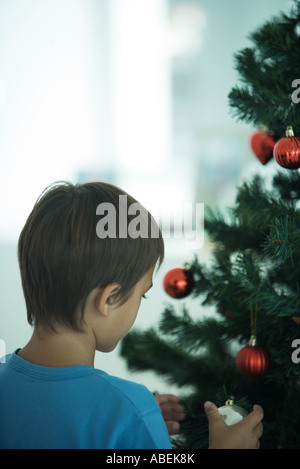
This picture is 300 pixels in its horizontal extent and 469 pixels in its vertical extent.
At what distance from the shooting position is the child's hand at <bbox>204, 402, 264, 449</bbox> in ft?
1.65

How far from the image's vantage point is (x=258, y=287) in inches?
24.1

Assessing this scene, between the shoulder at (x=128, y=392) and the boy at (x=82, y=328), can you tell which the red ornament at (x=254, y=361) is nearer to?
the boy at (x=82, y=328)

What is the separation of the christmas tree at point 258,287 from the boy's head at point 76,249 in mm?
169

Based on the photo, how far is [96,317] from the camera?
0.52m

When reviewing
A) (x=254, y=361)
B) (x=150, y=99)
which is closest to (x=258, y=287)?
(x=254, y=361)

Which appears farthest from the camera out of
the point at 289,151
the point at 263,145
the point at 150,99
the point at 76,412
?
the point at 150,99

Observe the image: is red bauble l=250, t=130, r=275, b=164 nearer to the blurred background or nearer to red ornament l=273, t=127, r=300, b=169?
red ornament l=273, t=127, r=300, b=169

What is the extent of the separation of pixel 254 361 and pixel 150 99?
1408 millimetres

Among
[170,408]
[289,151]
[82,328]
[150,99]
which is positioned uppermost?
[150,99]

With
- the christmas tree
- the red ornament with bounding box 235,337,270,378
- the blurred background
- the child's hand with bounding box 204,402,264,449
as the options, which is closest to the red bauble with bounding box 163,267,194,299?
the christmas tree

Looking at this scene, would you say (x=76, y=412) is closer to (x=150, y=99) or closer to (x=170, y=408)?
(x=170, y=408)

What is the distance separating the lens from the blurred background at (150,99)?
159 centimetres

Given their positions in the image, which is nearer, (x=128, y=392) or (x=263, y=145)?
(x=128, y=392)
